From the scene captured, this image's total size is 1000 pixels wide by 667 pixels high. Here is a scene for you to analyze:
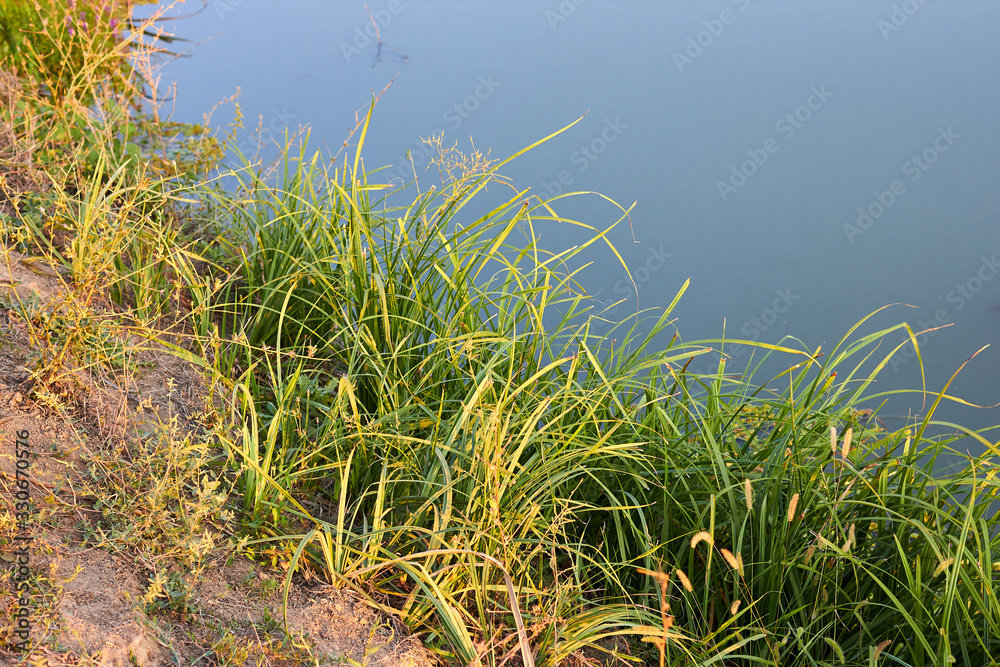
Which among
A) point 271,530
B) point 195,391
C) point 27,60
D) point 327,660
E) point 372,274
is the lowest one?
point 327,660

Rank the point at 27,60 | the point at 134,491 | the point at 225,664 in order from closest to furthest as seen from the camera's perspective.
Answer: the point at 225,664, the point at 134,491, the point at 27,60

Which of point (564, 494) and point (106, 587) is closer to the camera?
point (106, 587)

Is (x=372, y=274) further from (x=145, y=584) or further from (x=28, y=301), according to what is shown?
(x=145, y=584)

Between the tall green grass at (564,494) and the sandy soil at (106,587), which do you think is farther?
the tall green grass at (564,494)

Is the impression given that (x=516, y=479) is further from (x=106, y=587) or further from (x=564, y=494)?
(x=106, y=587)

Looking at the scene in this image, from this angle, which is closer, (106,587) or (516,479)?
(106,587)

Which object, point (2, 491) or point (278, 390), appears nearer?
point (2, 491)

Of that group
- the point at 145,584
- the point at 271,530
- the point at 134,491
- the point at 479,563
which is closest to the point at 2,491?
the point at 134,491

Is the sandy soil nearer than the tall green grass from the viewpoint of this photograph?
Yes

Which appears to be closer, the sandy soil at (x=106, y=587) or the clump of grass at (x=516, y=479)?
the sandy soil at (x=106, y=587)

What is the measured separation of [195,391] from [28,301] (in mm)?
559

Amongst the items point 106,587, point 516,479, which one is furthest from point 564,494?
point 106,587

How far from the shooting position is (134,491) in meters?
1.67

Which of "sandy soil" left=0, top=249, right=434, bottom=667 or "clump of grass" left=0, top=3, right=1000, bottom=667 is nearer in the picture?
"sandy soil" left=0, top=249, right=434, bottom=667
